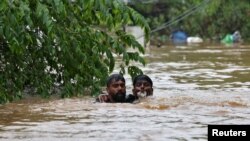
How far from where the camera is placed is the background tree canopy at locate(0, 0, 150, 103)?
8703 mm

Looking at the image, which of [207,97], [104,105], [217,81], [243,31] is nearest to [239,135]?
[104,105]

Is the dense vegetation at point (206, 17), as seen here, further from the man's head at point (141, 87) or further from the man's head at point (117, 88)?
the man's head at point (117, 88)

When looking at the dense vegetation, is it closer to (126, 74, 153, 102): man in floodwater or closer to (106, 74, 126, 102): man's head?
(126, 74, 153, 102): man in floodwater

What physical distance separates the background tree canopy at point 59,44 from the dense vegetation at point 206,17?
25239 millimetres

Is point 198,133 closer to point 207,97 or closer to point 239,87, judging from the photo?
point 207,97

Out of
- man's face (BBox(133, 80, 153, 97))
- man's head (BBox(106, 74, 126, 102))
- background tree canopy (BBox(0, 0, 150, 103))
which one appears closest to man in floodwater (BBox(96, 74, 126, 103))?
man's head (BBox(106, 74, 126, 102))

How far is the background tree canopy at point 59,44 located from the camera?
28.6ft

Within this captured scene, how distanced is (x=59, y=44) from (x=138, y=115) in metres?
2.36

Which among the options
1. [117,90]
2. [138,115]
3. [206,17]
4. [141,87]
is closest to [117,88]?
[117,90]

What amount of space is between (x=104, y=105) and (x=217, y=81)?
4.42 metres

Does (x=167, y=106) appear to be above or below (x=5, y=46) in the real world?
below

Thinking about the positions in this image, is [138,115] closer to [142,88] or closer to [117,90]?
[117,90]

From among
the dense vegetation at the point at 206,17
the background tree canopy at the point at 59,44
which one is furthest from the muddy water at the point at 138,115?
the dense vegetation at the point at 206,17

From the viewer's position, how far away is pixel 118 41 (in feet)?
33.4
